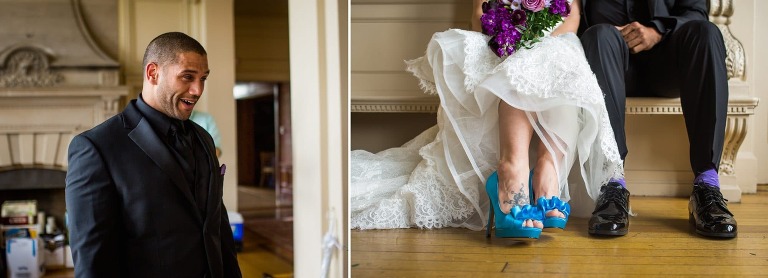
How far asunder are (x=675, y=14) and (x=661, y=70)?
0.09 meters

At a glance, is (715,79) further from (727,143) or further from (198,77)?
(198,77)

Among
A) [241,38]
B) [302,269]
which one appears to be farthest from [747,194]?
[241,38]

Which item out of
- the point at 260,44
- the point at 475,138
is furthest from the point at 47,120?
the point at 475,138

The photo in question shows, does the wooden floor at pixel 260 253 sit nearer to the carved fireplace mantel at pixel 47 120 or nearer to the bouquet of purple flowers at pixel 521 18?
the carved fireplace mantel at pixel 47 120

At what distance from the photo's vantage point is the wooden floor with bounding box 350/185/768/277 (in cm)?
93

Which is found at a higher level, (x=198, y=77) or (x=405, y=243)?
(x=198, y=77)

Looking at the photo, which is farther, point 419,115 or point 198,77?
point 419,115

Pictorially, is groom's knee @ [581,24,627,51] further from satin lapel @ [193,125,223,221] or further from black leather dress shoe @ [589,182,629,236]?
satin lapel @ [193,125,223,221]

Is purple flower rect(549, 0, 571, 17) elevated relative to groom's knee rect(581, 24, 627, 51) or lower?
elevated

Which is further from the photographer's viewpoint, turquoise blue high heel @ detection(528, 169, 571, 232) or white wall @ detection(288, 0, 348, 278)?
white wall @ detection(288, 0, 348, 278)

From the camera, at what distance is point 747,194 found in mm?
1023

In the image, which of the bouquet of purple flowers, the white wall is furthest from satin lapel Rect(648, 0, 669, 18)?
the white wall

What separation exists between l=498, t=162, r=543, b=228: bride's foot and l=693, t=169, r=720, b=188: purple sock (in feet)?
0.79

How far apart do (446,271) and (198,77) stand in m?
0.41
